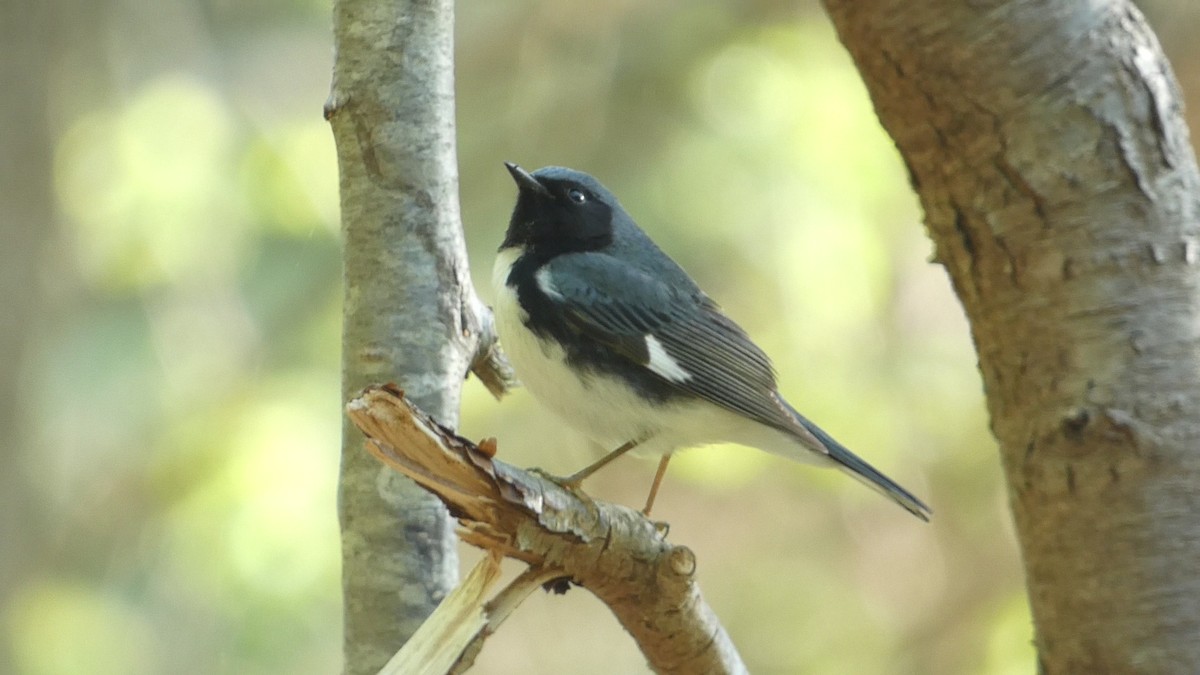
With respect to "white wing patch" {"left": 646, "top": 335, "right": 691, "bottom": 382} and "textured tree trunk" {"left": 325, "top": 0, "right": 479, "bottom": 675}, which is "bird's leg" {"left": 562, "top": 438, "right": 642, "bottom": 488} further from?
"textured tree trunk" {"left": 325, "top": 0, "right": 479, "bottom": 675}

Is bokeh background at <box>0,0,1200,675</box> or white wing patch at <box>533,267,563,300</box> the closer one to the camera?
white wing patch at <box>533,267,563,300</box>

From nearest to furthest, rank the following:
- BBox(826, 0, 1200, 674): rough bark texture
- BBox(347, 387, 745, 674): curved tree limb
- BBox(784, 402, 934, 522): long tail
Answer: BBox(826, 0, 1200, 674): rough bark texture, BBox(347, 387, 745, 674): curved tree limb, BBox(784, 402, 934, 522): long tail

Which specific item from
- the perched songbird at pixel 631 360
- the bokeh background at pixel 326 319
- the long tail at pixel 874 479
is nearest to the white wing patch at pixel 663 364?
the perched songbird at pixel 631 360

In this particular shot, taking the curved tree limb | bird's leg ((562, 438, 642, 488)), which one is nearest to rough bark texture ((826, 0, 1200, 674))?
the curved tree limb

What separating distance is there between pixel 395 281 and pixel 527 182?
82 cm

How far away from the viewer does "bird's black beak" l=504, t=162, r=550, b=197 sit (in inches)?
130

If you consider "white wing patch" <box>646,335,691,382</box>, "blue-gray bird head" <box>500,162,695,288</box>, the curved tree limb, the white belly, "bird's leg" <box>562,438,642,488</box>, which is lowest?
the curved tree limb

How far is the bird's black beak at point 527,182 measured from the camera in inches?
130

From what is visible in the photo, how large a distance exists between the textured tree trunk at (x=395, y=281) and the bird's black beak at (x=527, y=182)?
574mm

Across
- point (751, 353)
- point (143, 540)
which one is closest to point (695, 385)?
point (751, 353)

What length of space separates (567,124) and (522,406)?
1272 mm

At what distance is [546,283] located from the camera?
3.04 meters

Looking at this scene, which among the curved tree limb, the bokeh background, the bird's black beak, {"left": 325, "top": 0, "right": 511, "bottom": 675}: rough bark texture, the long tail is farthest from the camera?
the bokeh background

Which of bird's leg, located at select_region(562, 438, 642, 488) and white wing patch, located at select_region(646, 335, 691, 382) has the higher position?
white wing patch, located at select_region(646, 335, 691, 382)
